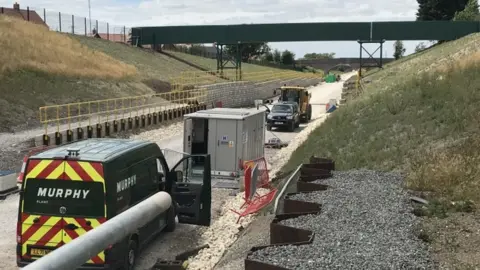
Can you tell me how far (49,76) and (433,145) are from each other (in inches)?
1070

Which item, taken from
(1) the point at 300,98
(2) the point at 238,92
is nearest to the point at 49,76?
(1) the point at 300,98

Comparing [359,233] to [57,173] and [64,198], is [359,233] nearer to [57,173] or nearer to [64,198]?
[64,198]

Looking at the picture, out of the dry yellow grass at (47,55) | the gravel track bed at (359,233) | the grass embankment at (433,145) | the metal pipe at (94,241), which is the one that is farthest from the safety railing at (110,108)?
the metal pipe at (94,241)

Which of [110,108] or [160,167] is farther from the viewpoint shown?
[110,108]

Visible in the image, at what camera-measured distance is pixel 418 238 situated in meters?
7.52

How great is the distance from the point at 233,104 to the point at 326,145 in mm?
34152

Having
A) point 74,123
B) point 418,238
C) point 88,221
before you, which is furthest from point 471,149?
point 74,123

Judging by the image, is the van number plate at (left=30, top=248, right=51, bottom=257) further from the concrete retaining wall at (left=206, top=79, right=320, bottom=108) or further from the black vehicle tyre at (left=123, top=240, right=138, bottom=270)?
the concrete retaining wall at (left=206, top=79, right=320, bottom=108)

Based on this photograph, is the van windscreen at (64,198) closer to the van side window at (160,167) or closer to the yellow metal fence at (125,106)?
the van side window at (160,167)

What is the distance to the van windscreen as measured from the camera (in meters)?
8.76

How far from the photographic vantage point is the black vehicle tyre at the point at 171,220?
11.8m

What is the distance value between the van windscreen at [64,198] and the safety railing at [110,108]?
1512 centimetres

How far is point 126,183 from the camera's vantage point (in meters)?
9.48

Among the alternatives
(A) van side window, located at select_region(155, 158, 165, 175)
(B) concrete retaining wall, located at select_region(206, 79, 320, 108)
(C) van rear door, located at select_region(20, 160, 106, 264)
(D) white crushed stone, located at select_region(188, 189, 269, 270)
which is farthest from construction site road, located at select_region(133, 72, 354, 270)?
(B) concrete retaining wall, located at select_region(206, 79, 320, 108)
